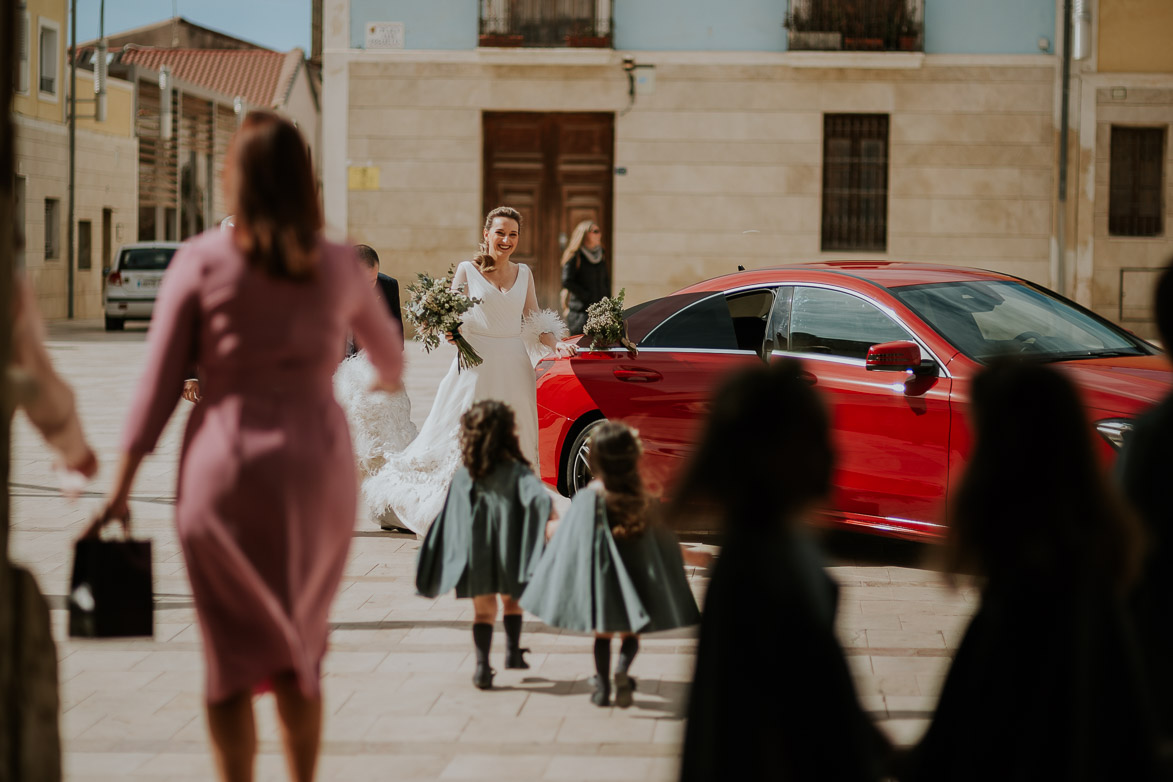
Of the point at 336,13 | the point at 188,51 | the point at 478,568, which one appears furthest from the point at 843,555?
the point at 188,51

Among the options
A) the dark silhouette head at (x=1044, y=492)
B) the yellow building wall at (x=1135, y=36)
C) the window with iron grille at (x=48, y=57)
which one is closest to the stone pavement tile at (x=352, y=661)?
the dark silhouette head at (x=1044, y=492)

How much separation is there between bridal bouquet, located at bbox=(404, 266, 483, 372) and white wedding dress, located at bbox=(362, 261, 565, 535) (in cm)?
7

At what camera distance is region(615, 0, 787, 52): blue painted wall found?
2448 cm

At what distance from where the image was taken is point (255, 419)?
3.45 metres

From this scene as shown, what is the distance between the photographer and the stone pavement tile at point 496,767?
4.50 metres

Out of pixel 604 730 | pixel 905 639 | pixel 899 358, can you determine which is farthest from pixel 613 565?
pixel 899 358

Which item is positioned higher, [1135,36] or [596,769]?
[1135,36]

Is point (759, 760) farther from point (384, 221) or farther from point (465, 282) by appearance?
point (384, 221)

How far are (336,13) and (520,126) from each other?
11.7 feet

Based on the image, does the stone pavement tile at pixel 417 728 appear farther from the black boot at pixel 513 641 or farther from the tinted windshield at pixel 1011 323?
the tinted windshield at pixel 1011 323

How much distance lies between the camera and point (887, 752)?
113 inches

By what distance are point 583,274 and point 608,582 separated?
11.4 metres

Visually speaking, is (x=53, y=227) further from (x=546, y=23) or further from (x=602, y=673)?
(x=602, y=673)

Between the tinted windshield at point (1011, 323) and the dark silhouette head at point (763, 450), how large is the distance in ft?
15.4
